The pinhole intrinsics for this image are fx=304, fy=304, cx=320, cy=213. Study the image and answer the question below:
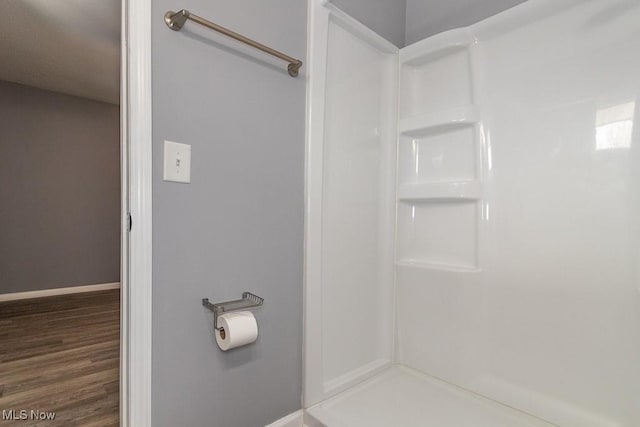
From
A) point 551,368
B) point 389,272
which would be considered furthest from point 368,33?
point 551,368

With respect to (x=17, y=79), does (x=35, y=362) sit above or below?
below

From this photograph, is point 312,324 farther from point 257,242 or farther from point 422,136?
point 422,136

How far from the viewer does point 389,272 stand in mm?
1794

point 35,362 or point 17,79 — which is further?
point 17,79

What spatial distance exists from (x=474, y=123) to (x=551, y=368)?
46.2 inches

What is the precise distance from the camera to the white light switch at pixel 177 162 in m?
0.99

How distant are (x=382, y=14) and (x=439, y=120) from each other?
697mm

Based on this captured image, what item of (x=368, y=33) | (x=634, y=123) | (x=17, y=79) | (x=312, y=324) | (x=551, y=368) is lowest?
(x=551, y=368)

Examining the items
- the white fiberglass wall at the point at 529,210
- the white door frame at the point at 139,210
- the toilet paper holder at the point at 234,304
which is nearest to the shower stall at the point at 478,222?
the white fiberglass wall at the point at 529,210

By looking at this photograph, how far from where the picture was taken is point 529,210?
4.60 ft

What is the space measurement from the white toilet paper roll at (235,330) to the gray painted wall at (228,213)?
64 millimetres

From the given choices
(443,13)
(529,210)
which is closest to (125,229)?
(529,210)
